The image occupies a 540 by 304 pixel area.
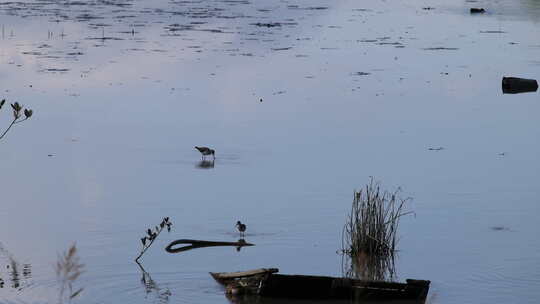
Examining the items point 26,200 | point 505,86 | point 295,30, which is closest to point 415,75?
point 505,86

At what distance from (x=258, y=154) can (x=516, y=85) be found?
7.96 metres

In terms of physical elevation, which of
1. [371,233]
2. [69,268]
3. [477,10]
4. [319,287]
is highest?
[477,10]

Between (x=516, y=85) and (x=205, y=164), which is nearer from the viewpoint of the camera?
(x=205, y=164)

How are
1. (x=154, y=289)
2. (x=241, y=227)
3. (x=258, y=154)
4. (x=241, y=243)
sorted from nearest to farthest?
(x=154, y=289)
(x=241, y=243)
(x=241, y=227)
(x=258, y=154)

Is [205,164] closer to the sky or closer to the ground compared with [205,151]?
closer to the ground

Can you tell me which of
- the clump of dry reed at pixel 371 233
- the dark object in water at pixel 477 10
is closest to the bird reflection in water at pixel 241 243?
the clump of dry reed at pixel 371 233

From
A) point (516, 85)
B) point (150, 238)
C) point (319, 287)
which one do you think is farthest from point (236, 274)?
point (516, 85)

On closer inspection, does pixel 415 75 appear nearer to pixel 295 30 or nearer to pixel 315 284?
pixel 295 30

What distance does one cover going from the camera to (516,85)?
21.6m

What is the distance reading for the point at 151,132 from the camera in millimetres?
16453

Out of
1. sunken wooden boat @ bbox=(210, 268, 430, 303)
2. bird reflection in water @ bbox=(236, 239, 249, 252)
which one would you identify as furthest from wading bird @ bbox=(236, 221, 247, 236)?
sunken wooden boat @ bbox=(210, 268, 430, 303)

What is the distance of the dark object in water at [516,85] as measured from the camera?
21500mm

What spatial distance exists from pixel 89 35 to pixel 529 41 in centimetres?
1078

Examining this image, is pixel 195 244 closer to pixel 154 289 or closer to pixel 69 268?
pixel 154 289
